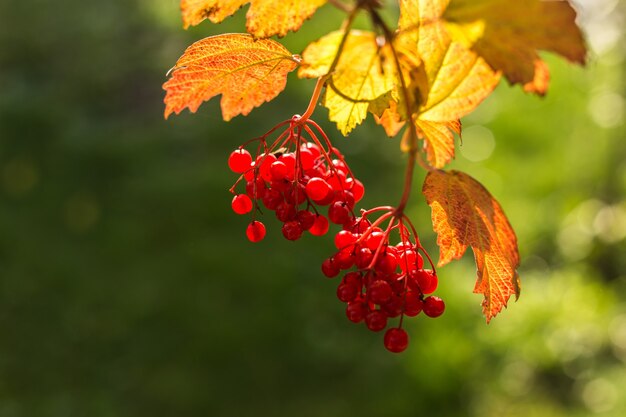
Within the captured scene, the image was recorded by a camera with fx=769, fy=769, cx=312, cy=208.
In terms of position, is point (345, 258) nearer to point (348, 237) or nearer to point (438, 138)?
point (348, 237)

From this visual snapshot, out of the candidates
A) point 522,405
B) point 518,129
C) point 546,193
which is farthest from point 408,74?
point 518,129

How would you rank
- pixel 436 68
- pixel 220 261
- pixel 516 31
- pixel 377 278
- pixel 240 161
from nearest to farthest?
pixel 516 31, pixel 436 68, pixel 377 278, pixel 240 161, pixel 220 261

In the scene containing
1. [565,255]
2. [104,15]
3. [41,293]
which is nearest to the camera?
[41,293]

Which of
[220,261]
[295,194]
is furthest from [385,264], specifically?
[220,261]

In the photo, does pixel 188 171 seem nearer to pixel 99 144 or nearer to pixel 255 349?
pixel 99 144

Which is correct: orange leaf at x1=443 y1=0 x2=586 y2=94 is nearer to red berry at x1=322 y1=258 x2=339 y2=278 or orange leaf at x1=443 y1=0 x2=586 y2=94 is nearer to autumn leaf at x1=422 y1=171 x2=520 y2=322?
autumn leaf at x1=422 y1=171 x2=520 y2=322

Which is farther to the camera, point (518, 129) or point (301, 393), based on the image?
point (518, 129)

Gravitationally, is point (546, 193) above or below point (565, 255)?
above
